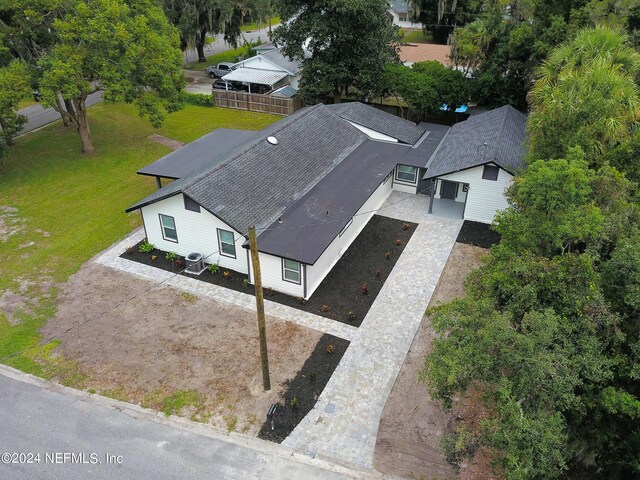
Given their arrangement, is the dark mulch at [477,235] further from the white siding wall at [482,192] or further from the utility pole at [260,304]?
the utility pole at [260,304]

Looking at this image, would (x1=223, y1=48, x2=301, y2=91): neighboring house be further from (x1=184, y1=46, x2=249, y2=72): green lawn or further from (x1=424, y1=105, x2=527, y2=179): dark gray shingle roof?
(x1=424, y1=105, x2=527, y2=179): dark gray shingle roof

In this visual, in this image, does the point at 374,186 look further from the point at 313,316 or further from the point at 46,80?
the point at 46,80

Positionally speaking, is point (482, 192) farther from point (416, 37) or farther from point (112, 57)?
point (416, 37)

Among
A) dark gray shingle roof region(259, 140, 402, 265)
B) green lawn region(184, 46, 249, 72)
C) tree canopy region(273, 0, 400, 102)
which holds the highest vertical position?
tree canopy region(273, 0, 400, 102)

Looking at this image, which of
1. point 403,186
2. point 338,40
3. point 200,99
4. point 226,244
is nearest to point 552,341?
point 226,244

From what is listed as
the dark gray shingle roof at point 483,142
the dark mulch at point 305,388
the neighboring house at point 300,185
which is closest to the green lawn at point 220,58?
the neighboring house at point 300,185

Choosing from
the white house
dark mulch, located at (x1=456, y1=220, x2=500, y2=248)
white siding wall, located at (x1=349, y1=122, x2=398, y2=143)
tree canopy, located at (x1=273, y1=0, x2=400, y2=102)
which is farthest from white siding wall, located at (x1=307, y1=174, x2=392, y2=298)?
tree canopy, located at (x1=273, y1=0, x2=400, y2=102)
